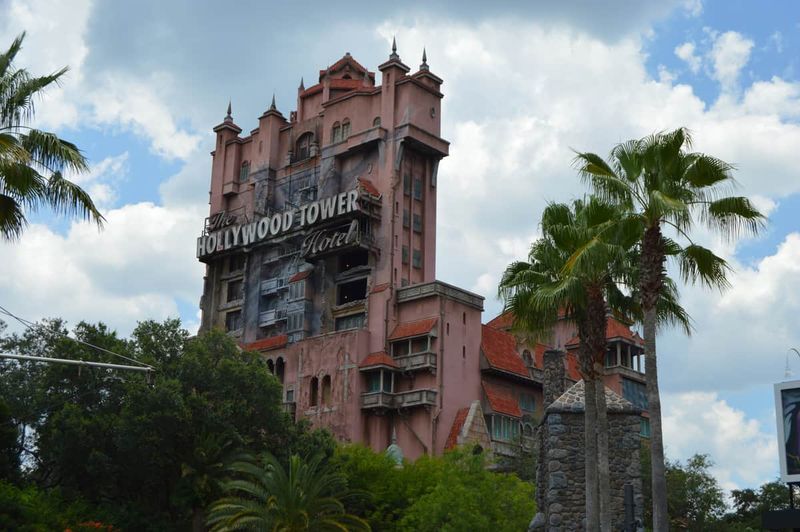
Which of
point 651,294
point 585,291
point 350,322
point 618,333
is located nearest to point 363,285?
point 350,322

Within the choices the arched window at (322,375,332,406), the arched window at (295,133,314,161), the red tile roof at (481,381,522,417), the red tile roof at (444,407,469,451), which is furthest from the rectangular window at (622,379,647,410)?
the arched window at (295,133,314,161)

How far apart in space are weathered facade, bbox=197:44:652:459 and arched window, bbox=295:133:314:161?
18 centimetres

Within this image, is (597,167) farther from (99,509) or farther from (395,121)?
(395,121)

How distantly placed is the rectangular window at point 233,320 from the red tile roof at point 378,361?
15.9 metres

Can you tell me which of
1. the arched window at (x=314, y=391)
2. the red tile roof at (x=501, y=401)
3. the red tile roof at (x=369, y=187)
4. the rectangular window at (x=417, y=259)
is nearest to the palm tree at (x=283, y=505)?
the arched window at (x=314, y=391)

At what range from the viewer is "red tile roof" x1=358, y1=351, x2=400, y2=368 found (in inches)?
2879

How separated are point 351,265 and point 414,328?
9.17 metres

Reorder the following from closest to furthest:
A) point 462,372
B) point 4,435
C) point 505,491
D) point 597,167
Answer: point 597,167 < point 505,491 < point 4,435 < point 462,372

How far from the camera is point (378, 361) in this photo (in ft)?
240

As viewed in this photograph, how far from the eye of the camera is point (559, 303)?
93.1 feet

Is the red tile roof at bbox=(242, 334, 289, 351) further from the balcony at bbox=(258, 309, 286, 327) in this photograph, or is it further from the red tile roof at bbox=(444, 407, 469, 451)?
the red tile roof at bbox=(444, 407, 469, 451)

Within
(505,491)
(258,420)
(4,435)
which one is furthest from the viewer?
(258,420)

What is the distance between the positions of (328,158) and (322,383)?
17671 mm

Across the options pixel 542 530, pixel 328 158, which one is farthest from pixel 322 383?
pixel 542 530
